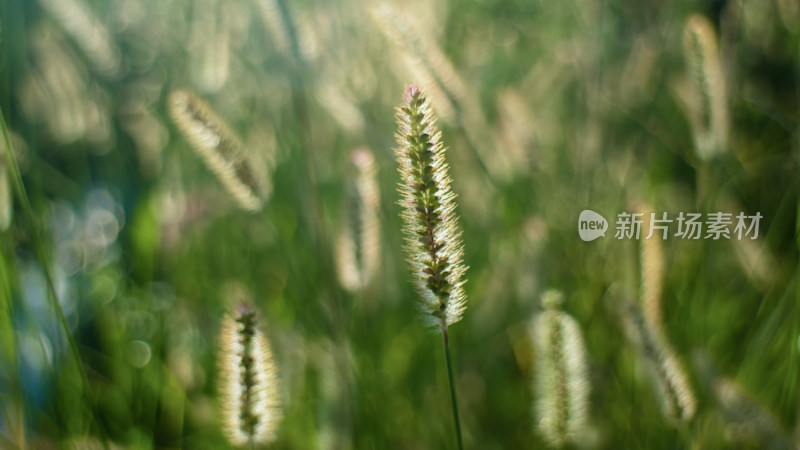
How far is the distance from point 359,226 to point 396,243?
84cm

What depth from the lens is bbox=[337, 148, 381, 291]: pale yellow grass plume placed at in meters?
1.51

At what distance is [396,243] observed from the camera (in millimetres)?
2420

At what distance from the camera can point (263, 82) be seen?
2.79 metres

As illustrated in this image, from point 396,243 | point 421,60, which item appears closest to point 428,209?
point 421,60

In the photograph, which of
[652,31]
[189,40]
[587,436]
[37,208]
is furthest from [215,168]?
[652,31]

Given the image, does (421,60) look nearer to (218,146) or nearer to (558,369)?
(218,146)

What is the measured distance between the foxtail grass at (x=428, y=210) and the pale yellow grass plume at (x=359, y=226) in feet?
1.73

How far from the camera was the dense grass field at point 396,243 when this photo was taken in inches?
59.6

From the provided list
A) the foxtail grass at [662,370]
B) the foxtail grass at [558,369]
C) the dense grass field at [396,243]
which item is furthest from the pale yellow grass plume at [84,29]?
the foxtail grass at [662,370]

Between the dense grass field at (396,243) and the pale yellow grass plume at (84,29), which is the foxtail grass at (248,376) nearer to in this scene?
the dense grass field at (396,243)

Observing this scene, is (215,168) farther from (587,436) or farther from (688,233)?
(688,233)

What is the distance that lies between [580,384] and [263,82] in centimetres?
190

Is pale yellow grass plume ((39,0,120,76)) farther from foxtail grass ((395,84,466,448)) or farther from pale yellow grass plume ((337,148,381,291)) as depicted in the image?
foxtail grass ((395,84,466,448))

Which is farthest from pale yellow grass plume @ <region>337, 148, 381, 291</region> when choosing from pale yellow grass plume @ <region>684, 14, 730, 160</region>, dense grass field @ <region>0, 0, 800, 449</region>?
pale yellow grass plume @ <region>684, 14, 730, 160</region>
